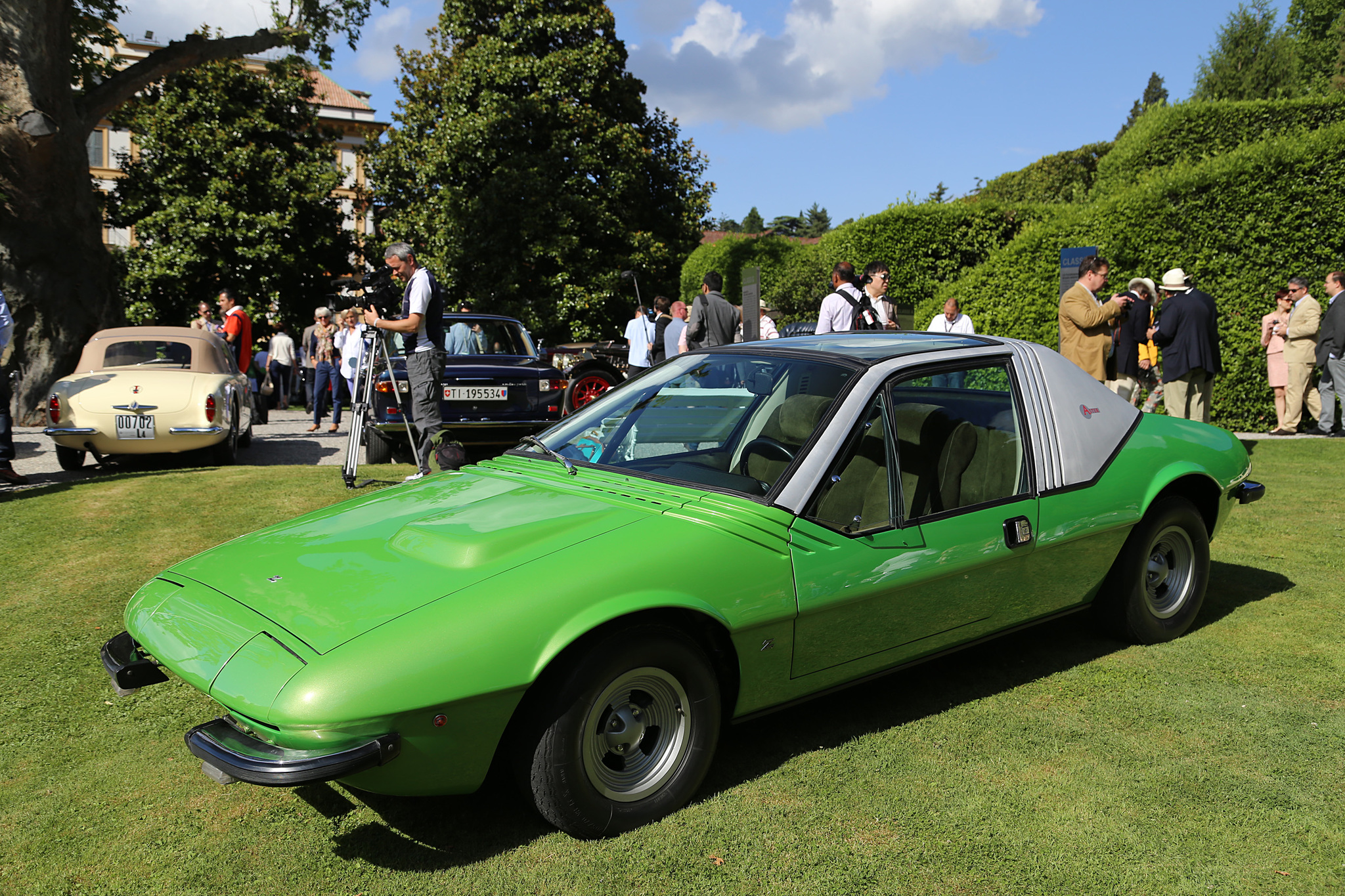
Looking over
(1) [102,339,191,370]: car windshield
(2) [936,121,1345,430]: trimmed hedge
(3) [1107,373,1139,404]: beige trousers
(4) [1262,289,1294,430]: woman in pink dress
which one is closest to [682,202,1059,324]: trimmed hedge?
(2) [936,121,1345,430]: trimmed hedge

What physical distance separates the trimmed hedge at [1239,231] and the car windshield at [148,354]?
11.2m

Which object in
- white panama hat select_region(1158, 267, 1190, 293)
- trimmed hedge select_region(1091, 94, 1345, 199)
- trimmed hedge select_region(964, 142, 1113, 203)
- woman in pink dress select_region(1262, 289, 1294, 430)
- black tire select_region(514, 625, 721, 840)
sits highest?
trimmed hedge select_region(964, 142, 1113, 203)

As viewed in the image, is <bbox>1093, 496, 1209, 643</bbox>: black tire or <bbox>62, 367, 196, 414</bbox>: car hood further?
<bbox>62, 367, 196, 414</bbox>: car hood

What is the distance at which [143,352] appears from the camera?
384 inches

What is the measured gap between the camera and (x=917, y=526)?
10.6ft

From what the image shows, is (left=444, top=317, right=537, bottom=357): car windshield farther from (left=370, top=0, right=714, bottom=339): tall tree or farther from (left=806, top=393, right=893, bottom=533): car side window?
(left=370, top=0, right=714, bottom=339): tall tree

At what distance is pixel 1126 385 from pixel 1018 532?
263 inches

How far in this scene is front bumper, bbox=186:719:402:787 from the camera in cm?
215

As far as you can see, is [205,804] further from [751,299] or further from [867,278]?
[751,299]

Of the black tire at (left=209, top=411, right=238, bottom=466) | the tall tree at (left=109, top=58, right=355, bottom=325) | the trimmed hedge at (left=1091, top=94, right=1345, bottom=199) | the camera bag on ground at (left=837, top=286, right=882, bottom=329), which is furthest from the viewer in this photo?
the tall tree at (left=109, top=58, right=355, bottom=325)

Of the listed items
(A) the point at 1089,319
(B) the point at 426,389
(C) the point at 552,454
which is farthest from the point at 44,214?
(A) the point at 1089,319

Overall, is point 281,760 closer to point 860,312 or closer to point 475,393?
point 860,312

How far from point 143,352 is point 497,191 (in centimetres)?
1401

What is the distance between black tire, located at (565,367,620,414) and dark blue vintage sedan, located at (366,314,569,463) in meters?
1.66
